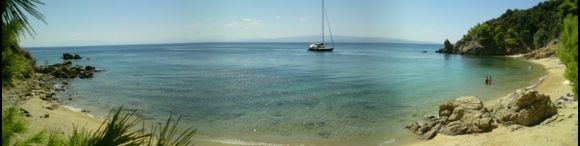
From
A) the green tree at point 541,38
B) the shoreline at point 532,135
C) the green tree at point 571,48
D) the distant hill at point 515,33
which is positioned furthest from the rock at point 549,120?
the green tree at point 541,38

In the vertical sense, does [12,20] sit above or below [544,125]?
above

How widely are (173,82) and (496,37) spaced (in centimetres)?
9048

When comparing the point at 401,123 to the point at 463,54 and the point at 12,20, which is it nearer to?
the point at 12,20

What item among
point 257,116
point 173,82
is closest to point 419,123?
point 257,116

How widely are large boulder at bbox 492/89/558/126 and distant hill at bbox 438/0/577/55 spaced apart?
87.4m

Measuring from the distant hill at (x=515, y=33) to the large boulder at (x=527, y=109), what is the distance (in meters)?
87.4

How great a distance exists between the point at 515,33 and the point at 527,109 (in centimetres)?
10338

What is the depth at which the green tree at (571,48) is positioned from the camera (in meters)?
12.9

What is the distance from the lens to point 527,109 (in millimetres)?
22969

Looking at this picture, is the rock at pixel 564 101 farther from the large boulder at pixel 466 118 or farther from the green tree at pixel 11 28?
the green tree at pixel 11 28

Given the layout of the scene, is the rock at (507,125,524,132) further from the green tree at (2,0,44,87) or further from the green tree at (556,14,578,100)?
the green tree at (2,0,44,87)

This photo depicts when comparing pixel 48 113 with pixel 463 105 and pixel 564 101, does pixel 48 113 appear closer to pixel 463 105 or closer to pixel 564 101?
pixel 463 105

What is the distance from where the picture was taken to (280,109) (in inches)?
1336

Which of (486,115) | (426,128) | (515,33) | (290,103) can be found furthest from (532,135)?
(515,33)
